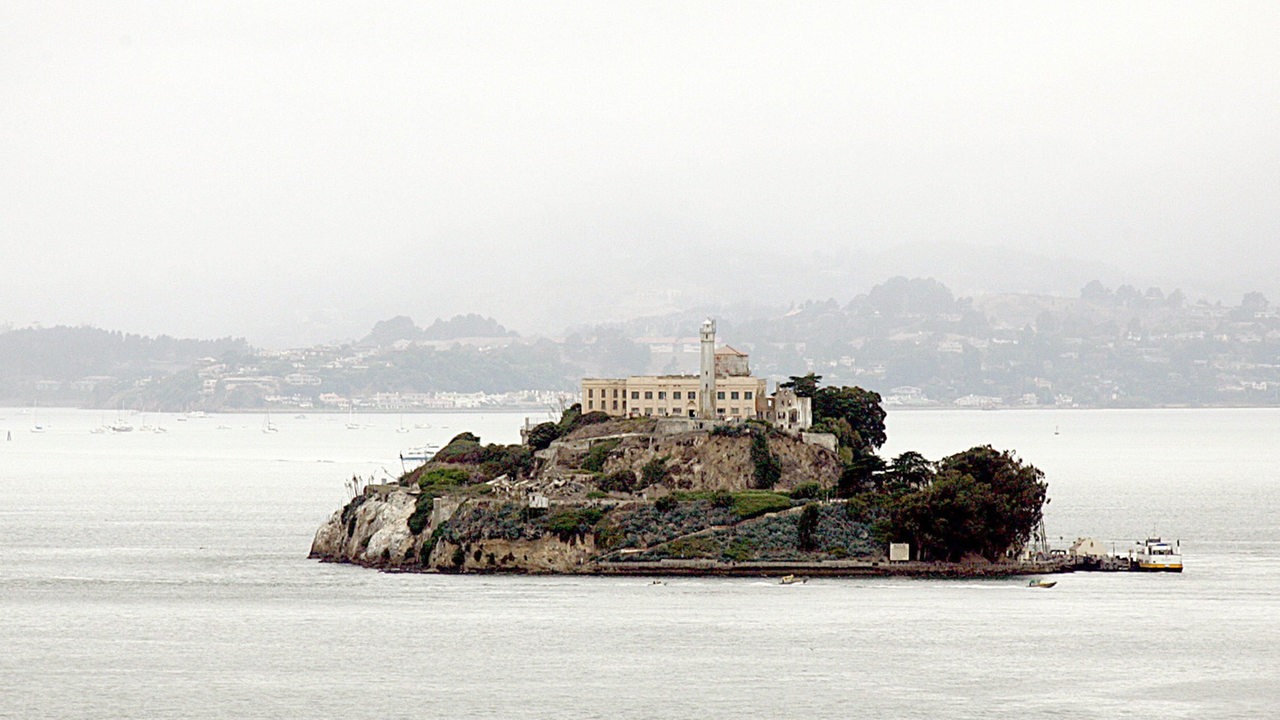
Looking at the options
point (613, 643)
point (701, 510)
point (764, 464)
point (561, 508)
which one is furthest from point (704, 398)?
point (613, 643)

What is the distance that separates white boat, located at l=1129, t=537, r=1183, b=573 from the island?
5.13 metres

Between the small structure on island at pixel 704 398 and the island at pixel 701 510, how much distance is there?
252 centimetres

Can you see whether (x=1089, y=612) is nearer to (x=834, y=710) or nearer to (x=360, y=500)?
(x=834, y=710)

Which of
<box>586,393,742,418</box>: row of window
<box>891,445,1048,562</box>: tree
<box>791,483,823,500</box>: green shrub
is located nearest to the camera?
<box>891,445,1048,562</box>: tree

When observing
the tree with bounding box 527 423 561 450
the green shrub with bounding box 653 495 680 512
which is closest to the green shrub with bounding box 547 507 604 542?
the green shrub with bounding box 653 495 680 512

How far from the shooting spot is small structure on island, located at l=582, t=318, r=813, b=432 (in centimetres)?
11081

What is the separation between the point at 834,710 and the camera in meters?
58.5

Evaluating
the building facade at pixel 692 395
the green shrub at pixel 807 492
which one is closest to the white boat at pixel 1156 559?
the green shrub at pixel 807 492

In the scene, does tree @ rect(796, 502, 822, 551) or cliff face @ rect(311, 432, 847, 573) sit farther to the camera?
cliff face @ rect(311, 432, 847, 573)

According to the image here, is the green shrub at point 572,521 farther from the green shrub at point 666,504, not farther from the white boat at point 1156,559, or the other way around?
the white boat at point 1156,559

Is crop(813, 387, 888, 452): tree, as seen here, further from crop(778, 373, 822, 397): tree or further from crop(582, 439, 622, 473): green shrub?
crop(582, 439, 622, 473): green shrub

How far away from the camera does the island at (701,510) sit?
90.7 metres

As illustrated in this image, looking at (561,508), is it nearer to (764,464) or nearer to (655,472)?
(655,472)

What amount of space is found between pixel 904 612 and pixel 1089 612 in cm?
717
